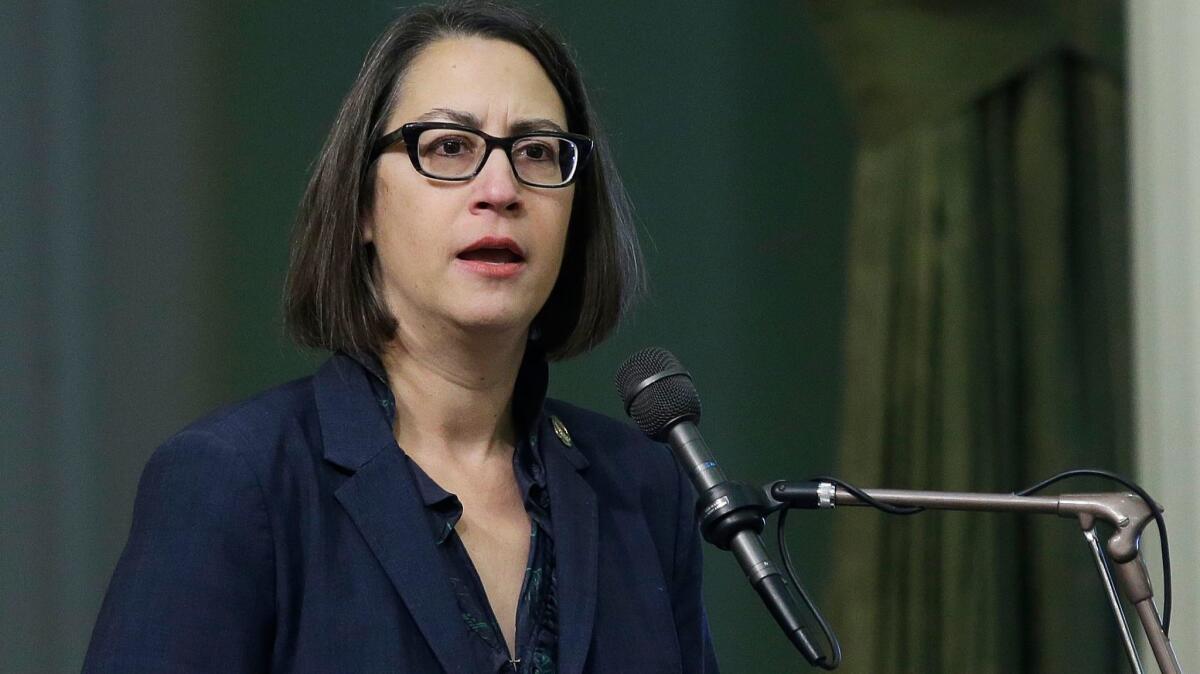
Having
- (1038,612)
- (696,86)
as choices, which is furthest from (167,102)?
(1038,612)

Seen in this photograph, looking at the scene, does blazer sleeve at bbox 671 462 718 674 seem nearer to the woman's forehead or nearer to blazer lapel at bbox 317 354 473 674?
blazer lapel at bbox 317 354 473 674

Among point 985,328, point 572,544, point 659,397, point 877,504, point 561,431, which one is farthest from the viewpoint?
point 985,328

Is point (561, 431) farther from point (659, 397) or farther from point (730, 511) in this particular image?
point (730, 511)

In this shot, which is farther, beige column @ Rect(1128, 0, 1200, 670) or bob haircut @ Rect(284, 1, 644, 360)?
beige column @ Rect(1128, 0, 1200, 670)

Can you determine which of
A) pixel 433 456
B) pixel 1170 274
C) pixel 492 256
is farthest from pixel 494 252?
pixel 1170 274

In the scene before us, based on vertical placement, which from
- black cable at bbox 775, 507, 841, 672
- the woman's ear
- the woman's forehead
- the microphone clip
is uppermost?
the woman's forehead

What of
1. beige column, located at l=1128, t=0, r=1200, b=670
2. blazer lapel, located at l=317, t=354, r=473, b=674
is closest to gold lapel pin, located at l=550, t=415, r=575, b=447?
blazer lapel, located at l=317, t=354, r=473, b=674

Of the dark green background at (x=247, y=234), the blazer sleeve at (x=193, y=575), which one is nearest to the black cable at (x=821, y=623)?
the blazer sleeve at (x=193, y=575)

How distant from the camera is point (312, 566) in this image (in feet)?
5.22

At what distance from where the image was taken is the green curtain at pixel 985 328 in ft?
9.90

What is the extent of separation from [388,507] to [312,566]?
0.11 metres

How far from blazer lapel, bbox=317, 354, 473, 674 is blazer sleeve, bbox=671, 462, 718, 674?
0.39 m

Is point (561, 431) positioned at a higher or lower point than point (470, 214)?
lower

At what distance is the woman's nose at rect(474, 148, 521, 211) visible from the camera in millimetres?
1702
